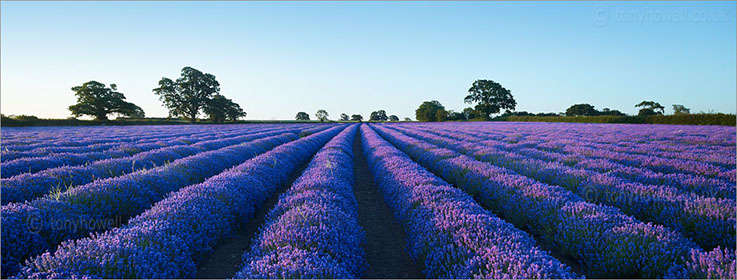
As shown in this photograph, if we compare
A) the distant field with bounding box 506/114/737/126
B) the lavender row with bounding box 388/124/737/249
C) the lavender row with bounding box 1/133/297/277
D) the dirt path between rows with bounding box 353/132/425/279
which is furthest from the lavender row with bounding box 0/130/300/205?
the distant field with bounding box 506/114/737/126

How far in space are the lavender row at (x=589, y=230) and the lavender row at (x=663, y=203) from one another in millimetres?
618

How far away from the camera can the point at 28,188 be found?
17.7 feet

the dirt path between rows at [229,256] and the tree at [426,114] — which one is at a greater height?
the tree at [426,114]

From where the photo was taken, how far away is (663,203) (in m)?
4.36

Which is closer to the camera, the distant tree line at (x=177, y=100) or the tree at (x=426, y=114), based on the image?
the distant tree line at (x=177, y=100)

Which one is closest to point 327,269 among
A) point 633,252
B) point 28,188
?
point 633,252

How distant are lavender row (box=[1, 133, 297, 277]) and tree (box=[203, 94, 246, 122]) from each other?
66.2 metres

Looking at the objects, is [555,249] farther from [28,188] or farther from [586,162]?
[28,188]

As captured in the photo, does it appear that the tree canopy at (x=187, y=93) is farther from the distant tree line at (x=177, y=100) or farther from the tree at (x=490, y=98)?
the tree at (x=490, y=98)

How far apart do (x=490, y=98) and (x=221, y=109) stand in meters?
64.4

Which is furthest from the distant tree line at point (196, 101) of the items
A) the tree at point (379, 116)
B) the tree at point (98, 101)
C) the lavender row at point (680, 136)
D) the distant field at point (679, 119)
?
the tree at point (379, 116)

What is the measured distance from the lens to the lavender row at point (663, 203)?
3621 millimetres

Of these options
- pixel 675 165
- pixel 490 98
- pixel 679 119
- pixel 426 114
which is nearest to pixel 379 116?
pixel 426 114

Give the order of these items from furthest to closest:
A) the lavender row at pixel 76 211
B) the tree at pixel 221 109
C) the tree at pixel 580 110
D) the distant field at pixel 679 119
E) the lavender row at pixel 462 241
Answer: the tree at pixel 580 110
the tree at pixel 221 109
the distant field at pixel 679 119
the lavender row at pixel 76 211
the lavender row at pixel 462 241
